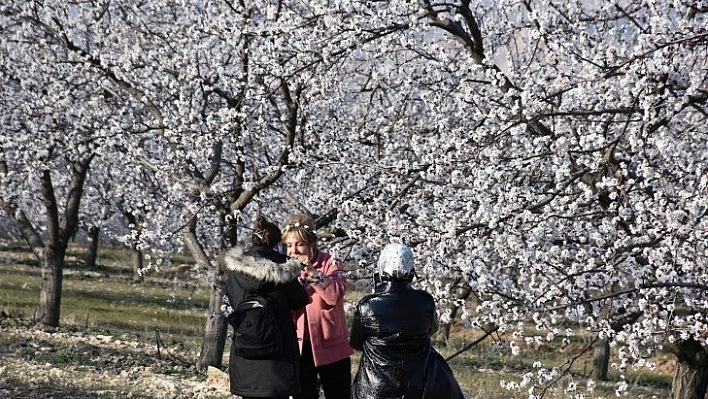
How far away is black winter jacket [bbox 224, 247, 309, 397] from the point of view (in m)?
5.88

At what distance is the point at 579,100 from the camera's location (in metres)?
6.80

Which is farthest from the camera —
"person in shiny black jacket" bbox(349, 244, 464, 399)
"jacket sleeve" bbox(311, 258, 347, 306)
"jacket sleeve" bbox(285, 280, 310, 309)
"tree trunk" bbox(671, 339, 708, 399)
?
"tree trunk" bbox(671, 339, 708, 399)

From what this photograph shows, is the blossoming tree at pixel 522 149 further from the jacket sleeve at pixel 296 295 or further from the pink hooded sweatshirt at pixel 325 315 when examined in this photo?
the jacket sleeve at pixel 296 295

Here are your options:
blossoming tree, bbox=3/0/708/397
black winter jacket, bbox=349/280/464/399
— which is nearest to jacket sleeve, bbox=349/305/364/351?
black winter jacket, bbox=349/280/464/399

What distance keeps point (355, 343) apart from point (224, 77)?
6.78m

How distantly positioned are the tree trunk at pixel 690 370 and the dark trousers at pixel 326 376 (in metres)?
3.13

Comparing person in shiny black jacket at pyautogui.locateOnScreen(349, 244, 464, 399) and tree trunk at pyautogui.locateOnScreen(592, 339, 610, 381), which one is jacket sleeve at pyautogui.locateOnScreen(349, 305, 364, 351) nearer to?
person in shiny black jacket at pyautogui.locateOnScreen(349, 244, 464, 399)

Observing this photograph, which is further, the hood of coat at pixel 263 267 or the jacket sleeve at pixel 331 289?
the jacket sleeve at pixel 331 289

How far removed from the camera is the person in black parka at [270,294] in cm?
588

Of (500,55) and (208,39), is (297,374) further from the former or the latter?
(208,39)

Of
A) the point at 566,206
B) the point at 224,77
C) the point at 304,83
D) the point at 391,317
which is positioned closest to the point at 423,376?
the point at 391,317

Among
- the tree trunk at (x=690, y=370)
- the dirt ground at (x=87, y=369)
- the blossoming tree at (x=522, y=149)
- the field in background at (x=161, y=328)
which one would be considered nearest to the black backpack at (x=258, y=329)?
the blossoming tree at (x=522, y=149)

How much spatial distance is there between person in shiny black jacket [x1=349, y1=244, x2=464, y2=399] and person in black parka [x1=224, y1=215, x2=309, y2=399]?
90 cm

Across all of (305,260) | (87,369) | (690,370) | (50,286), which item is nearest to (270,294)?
(305,260)
